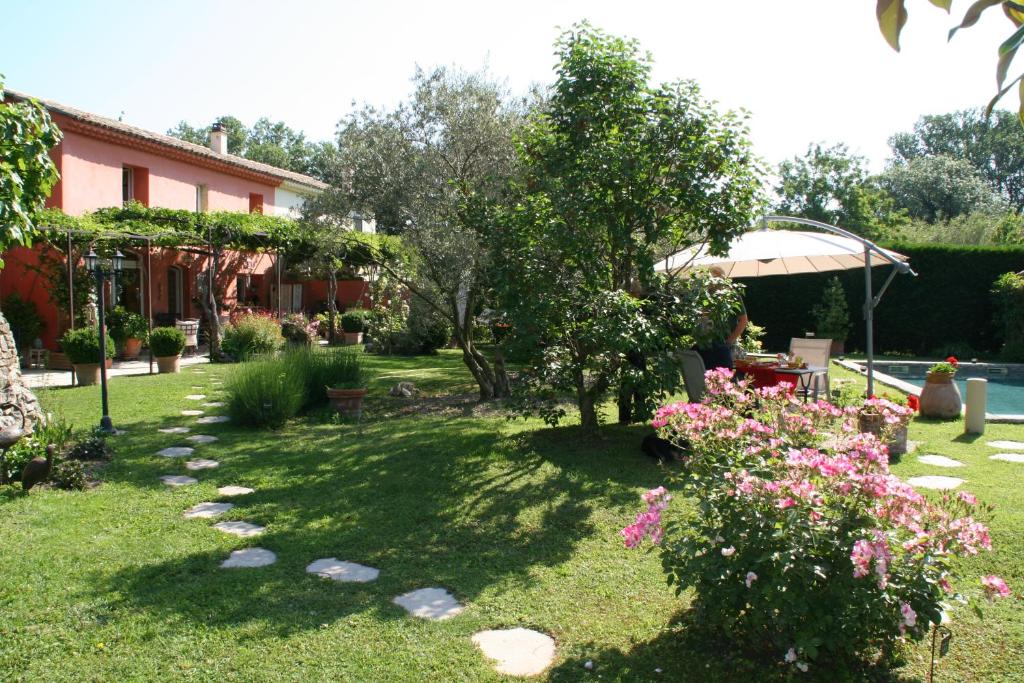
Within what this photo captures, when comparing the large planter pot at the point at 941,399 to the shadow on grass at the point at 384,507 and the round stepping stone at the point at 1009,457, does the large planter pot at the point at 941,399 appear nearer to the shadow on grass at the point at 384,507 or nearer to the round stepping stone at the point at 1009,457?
the round stepping stone at the point at 1009,457

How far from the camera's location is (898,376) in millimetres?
15133

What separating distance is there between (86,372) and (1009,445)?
12.9m

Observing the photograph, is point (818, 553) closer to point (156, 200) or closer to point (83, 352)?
point (83, 352)

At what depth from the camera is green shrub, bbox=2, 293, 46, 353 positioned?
1440cm

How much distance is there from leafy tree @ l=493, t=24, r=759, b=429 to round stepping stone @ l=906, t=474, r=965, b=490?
212cm

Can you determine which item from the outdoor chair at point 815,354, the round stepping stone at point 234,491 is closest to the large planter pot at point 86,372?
the round stepping stone at point 234,491

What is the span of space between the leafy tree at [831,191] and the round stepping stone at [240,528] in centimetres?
2873

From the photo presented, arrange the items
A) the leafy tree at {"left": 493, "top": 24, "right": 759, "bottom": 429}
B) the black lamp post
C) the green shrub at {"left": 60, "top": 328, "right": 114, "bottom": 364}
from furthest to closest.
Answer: the green shrub at {"left": 60, "top": 328, "right": 114, "bottom": 364}
the black lamp post
the leafy tree at {"left": 493, "top": 24, "right": 759, "bottom": 429}

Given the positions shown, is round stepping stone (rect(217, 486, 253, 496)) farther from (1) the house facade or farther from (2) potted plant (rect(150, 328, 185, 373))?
(2) potted plant (rect(150, 328, 185, 373))

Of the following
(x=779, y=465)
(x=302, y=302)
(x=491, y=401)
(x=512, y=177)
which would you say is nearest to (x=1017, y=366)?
(x=491, y=401)

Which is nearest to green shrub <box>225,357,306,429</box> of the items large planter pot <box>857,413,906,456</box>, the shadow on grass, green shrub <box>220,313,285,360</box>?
the shadow on grass

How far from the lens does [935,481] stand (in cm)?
580

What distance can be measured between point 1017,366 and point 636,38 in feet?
42.8

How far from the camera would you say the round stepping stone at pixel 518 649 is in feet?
10.2
